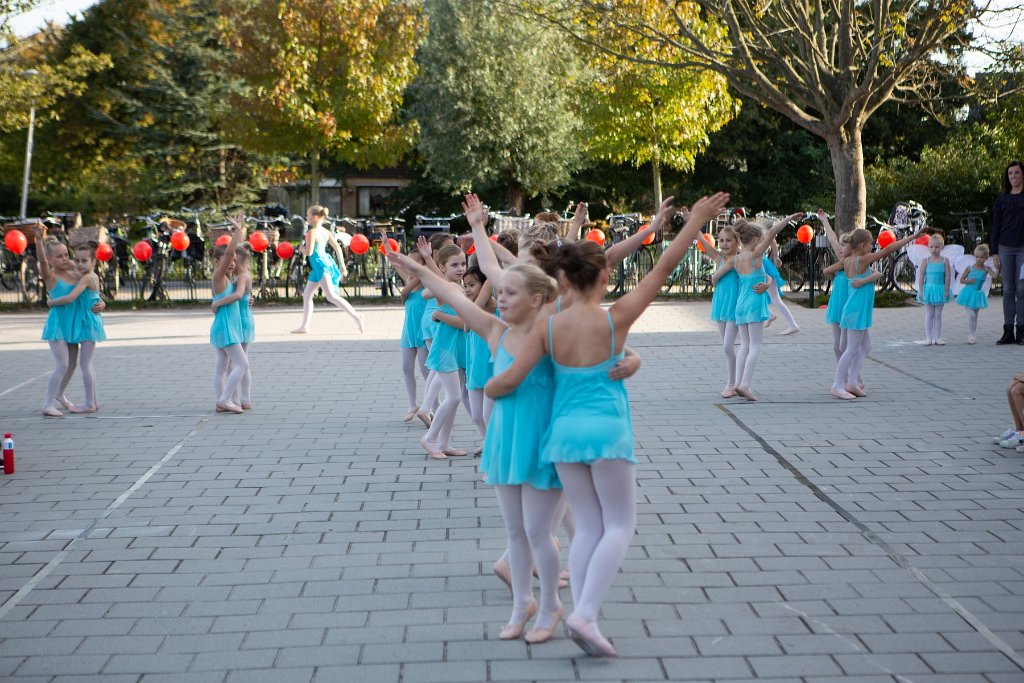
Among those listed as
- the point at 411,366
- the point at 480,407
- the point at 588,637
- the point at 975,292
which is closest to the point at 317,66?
the point at 975,292

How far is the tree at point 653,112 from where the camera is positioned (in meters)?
26.3

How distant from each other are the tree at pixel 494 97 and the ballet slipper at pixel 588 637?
2609cm

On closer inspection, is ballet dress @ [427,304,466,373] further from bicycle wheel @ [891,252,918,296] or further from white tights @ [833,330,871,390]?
bicycle wheel @ [891,252,918,296]

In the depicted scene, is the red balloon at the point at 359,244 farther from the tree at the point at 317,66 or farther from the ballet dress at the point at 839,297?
the ballet dress at the point at 839,297

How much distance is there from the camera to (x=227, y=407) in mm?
9219

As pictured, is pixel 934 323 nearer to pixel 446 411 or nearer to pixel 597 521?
pixel 446 411

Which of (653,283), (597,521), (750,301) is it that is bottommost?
(597,521)

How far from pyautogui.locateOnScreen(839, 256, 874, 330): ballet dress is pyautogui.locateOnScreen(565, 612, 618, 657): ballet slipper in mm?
5957

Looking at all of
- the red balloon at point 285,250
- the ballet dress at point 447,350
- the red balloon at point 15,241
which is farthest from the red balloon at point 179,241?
the ballet dress at point 447,350

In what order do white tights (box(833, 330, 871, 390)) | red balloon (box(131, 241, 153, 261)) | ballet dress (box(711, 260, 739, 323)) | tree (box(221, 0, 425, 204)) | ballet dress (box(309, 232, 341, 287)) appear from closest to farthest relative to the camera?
white tights (box(833, 330, 871, 390))
ballet dress (box(711, 260, 739, 323))
ballet dress (box(309, 232, 341, 287))
red balloon (box(131, 241, 153, 261))
tree (box(221, 0, 425, 204))

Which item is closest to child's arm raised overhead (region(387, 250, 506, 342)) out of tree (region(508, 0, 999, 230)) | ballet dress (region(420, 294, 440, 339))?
ballet dress (region(420, 294, 440, 339))

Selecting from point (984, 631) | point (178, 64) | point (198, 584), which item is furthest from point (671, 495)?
point (178, 64)

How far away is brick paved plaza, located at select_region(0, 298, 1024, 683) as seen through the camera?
4043 millimetres

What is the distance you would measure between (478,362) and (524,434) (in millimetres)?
2500
